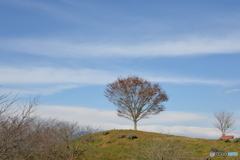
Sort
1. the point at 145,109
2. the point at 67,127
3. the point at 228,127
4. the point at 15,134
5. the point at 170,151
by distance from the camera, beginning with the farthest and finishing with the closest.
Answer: the point at 228,127
the point at 145,109
the point at 67,127
the point at 170,151
the point at 15,134

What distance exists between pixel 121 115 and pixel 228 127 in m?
22.4

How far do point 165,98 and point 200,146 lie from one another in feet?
67.1

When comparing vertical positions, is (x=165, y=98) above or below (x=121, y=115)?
above

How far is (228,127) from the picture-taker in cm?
5506

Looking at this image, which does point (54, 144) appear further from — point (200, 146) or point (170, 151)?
point (200, 146)

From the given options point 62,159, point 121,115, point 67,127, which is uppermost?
point 121,115

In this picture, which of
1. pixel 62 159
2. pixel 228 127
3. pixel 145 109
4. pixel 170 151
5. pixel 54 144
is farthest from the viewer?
pixel 228 127

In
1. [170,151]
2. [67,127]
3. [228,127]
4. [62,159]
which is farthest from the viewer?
[228,127]

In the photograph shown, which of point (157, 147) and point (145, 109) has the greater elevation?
point (145, 109)

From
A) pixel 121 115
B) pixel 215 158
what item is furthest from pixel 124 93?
pixel 215 158

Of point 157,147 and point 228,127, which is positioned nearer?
point 157,147

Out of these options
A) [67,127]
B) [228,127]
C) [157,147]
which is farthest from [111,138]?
[228,127]

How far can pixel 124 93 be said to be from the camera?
49.4m

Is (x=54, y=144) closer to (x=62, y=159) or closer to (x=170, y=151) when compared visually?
(x=62, y=159)
